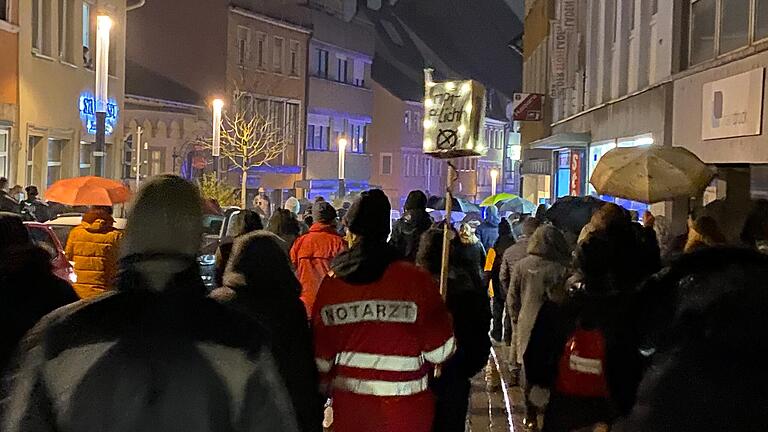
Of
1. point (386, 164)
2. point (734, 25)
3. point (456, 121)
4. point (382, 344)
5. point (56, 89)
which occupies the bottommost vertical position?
point (382, 344)

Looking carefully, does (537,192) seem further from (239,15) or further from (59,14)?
(59,14)

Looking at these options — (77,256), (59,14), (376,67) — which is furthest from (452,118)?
(376,67)

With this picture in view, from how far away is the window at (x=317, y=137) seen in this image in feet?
172

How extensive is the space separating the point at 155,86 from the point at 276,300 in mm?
40176

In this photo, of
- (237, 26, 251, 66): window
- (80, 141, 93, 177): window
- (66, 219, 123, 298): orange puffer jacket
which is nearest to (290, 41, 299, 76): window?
(237, 26, 251, 66): window

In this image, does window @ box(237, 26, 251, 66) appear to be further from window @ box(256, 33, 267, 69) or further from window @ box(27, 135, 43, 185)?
window @ box(27, 135, 43, 185)

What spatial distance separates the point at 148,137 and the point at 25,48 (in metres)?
17.4

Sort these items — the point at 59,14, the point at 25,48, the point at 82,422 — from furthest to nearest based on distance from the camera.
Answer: the point at 59,14 → the point at 25,48 → the point at 82,422

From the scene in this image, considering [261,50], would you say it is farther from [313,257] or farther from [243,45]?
[313,257]

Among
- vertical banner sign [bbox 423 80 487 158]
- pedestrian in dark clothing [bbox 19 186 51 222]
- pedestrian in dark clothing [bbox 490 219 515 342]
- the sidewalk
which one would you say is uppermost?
vertical banner sign [bbox 423 80 487 158]

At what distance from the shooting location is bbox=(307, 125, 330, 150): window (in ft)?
172

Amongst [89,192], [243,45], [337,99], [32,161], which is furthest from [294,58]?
[89,192]

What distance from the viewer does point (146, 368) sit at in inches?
135

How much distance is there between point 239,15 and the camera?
152 feet
